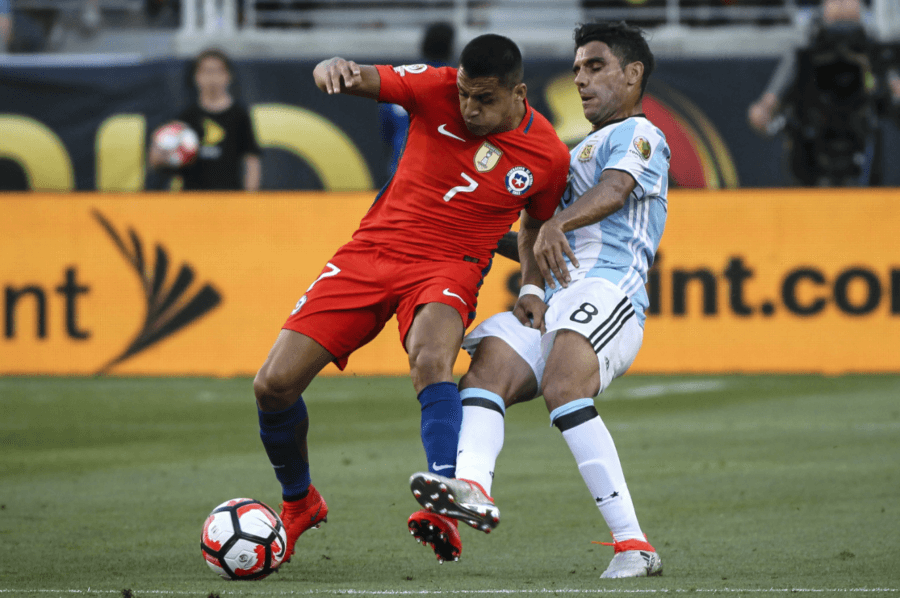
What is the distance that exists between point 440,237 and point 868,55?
8346 mm

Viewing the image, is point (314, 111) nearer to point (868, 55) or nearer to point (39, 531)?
point (868, 55)

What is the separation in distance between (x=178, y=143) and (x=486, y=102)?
816 cm

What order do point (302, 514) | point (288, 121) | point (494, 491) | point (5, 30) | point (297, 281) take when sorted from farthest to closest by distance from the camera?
point (5, 30)
point (288, 121)
point (297, 281)
point (494, 491)
point (302, 514)

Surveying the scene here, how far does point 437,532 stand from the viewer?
442 cm

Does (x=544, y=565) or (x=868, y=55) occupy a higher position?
(x=868, y=55)

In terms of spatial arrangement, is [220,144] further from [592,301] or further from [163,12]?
[592,301]

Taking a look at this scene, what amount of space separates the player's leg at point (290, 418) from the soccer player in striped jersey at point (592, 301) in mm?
600

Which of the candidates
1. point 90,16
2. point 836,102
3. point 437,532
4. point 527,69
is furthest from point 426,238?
point 90,16

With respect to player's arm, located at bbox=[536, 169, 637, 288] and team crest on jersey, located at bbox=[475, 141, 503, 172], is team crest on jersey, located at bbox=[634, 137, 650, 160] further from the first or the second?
team crest on jersey, located at bbox=[475, 141, 503, 172]

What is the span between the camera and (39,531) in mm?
5504

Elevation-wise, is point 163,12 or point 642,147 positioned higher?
point 642,147

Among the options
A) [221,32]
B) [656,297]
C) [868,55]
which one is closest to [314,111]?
[221,32]

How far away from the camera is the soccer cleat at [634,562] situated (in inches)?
173

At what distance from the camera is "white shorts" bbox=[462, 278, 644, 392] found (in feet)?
15.4
